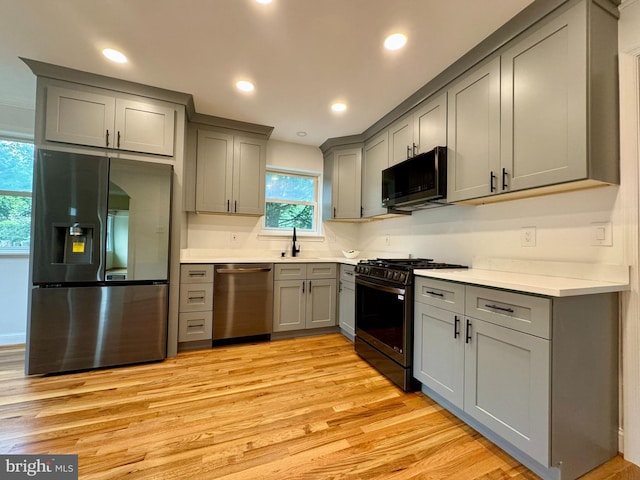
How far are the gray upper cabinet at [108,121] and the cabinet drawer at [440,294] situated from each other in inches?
101

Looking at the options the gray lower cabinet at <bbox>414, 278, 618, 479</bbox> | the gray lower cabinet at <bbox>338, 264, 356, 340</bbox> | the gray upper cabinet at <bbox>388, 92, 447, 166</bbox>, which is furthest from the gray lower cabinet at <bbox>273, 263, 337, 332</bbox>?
the gray lower cabinet at <bbox>414, 278, 618, 479</bbox>

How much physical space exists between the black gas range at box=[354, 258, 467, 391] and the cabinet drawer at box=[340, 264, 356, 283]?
11.1 inches

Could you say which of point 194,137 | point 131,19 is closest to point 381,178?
point 194,137

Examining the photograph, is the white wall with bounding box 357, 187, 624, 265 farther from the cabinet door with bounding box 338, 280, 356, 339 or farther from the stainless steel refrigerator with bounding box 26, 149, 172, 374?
the stainless steel refrigerator with bounding box 26, 149, 172, 374

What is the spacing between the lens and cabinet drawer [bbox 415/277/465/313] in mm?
1697

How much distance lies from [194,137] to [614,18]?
3397 millimetres

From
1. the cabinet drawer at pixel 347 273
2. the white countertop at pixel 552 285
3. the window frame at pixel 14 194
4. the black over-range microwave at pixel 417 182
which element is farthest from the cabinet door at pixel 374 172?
the window frame at pixel 14 194

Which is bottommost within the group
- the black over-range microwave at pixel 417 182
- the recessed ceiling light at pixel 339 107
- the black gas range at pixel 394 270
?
the black gas range at pixel 394 270

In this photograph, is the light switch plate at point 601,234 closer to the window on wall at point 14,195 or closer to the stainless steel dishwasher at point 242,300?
the stainless steel dishwasher at point 242,300

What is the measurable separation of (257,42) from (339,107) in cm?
112

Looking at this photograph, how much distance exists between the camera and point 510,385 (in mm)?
1388

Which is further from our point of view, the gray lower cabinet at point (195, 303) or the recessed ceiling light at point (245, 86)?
the gray lower cabinet at point (195, 303)

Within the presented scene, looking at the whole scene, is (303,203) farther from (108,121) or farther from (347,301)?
(108,121)

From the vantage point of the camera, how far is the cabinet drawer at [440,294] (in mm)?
1697
